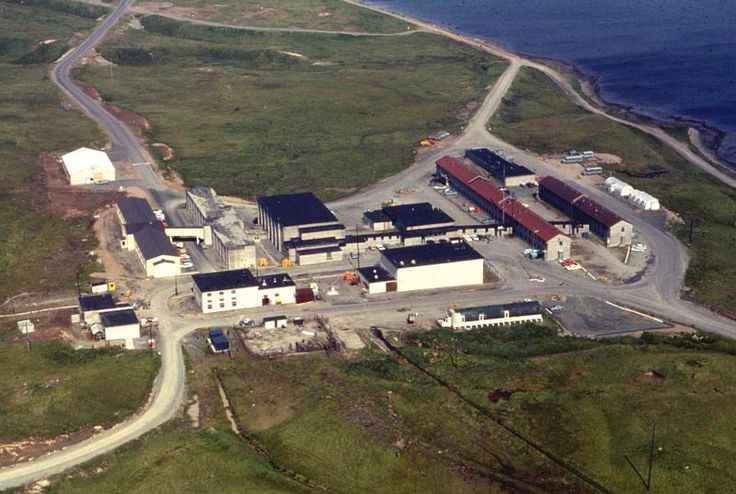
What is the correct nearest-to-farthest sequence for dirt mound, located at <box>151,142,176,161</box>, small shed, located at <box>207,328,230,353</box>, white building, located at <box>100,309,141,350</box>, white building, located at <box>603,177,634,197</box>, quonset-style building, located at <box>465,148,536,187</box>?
small shed, located at <box>207,328,230,353</box>
white building, located at <box>100,309,141,350</box>
white building, located at <box>603,177,634,197</box>
quonset-style building, located at <box>465,148,536,187</box>
dirt mound, located at <box>151,142,176,161</box>

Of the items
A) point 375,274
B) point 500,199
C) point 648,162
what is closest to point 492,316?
point 375,274

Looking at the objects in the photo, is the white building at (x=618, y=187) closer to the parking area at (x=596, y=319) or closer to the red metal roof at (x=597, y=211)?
the red metal roof at (x=597, y=211)

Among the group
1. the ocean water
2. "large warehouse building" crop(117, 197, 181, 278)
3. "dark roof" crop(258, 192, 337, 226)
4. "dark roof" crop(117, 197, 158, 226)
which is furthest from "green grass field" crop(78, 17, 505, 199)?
the ocean water

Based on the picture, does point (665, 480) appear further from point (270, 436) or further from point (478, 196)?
point (478, 196)

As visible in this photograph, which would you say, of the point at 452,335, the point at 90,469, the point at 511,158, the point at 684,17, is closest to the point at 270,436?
the point at 90,469

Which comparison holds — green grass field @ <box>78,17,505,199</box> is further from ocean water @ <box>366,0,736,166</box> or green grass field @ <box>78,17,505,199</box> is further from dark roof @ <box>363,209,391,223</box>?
ocean water @ <box>366,0,736,166</box>

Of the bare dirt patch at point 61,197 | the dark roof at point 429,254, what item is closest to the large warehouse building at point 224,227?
the bare dirt patch at point 61,197

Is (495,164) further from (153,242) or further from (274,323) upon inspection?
(274,323)
